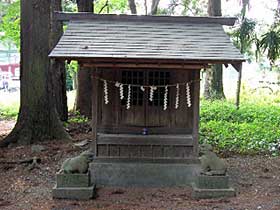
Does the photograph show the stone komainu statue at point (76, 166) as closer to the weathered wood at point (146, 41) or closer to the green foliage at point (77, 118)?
the weathered wood at point (146, 41)

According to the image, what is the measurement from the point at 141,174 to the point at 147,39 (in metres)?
2.52

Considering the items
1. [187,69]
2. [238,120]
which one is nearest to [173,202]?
[187,69]

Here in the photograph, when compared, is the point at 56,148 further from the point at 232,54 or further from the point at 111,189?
the point at 232,54

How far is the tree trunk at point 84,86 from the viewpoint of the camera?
48.9 feet

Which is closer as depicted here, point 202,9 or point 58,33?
point 58,33

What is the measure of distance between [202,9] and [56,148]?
20.4 m

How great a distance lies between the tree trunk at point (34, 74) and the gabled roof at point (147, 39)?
223 cm

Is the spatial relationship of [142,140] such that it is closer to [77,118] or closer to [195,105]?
[195,105]

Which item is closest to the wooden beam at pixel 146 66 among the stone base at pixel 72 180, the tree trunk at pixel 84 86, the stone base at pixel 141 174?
the stone base at pixel 141 174

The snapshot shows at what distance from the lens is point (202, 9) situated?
2773cm

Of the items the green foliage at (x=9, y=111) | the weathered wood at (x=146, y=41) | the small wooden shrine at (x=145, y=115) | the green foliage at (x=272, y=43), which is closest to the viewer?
the weathered wood at (x=146, y=41)

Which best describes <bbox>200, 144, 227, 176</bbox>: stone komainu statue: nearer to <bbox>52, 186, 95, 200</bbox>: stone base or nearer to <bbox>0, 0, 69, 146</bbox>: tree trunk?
<bbox>52, 186, 95, 200</bbox>: stone base

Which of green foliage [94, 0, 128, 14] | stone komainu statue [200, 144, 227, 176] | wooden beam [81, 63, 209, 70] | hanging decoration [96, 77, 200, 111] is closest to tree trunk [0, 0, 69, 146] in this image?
hanging decoration [96, 77, 200, 111]

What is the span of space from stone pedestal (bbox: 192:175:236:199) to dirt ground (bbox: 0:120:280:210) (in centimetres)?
17
